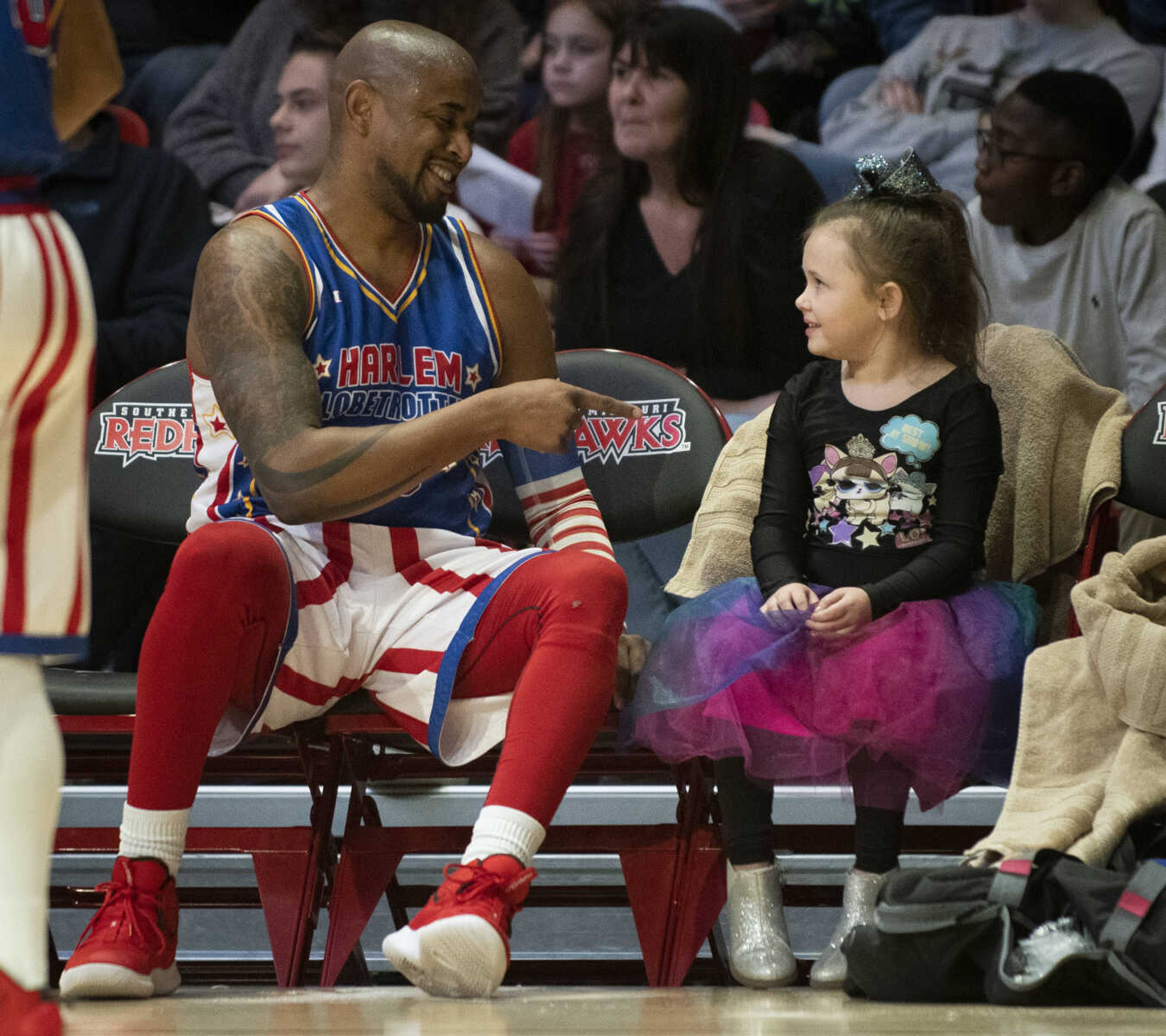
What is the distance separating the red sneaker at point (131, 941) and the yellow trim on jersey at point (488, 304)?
964 mm

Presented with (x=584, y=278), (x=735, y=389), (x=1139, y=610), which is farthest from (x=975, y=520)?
(x=584, y=278)

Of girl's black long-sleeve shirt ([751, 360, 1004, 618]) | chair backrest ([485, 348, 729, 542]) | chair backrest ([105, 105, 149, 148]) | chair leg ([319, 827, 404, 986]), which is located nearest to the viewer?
chair leg ([319, 827, 404, 986])

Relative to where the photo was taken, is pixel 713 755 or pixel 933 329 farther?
pixel 933 329

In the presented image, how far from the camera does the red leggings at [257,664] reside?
6.77 feet

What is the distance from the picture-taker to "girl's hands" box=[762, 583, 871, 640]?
2.34m

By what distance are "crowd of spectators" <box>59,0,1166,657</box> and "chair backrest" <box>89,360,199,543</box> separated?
881 mm

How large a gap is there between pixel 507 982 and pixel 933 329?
1281 millimetres

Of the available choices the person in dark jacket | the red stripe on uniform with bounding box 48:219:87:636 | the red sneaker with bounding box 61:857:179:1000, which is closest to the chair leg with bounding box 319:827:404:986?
the red sneaker with bounding box 61:857:179:1000

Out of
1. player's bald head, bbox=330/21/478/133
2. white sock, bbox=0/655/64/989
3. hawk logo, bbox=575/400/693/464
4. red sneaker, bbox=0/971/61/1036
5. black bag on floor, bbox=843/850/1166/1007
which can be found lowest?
black bag on floor, bbox=843/850/1166/1007

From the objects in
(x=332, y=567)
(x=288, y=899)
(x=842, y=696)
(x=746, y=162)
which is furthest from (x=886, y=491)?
(x=746, y=162)

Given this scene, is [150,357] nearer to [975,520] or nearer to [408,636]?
[408,636]

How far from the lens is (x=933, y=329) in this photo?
2.67 m

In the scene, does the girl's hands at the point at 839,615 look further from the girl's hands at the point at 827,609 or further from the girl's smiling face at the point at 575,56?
the girl's smiling face at the point at 575,56

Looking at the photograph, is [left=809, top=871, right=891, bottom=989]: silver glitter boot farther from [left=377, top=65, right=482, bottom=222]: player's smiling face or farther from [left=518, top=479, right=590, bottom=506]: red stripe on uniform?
[left=377, top=65, right=482, bottom=222]: player's smiling face
